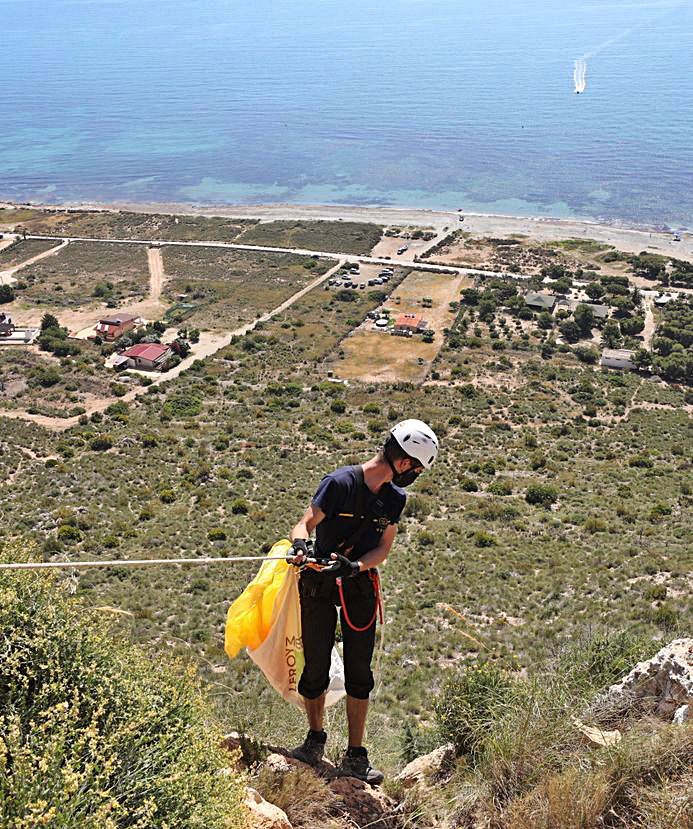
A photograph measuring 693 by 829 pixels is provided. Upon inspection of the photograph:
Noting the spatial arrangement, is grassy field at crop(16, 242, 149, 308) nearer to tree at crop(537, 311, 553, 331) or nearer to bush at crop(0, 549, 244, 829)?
tree at crop(537, 311, 553, 331)

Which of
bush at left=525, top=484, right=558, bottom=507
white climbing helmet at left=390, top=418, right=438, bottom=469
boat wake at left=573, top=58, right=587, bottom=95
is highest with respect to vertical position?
boat wake at left=573, top=58, right=587, bottom=95

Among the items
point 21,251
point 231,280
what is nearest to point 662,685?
point 231,280

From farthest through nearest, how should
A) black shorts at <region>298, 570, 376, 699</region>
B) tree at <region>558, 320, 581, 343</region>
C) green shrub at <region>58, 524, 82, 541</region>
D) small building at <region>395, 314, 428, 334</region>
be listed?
small building at <region>395, 314, 428, 334</region> < tree at <region>558, 320, 581, 343</region> < green shrub at <region>58, 524, 82, 541</region> < black shorts at <region>298, 570, 376, 699</region>

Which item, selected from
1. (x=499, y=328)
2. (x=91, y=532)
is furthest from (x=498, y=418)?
(x=91, y=532)

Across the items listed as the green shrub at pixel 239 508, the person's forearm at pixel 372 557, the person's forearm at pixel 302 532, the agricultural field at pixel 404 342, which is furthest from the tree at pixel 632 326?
the person's forearm at pixel 302 532

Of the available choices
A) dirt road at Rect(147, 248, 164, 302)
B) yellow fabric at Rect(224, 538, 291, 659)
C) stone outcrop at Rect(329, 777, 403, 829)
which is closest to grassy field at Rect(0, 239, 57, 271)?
dirt road at Rect(147, 248, 164, 302)

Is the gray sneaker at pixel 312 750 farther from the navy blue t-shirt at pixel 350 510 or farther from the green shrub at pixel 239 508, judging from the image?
the green shrub at pixel 239 508

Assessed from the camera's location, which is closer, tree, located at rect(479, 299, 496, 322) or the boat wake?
tree, located at rect(479, 299, 496, 322)

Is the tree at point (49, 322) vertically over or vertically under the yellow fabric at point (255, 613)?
under
